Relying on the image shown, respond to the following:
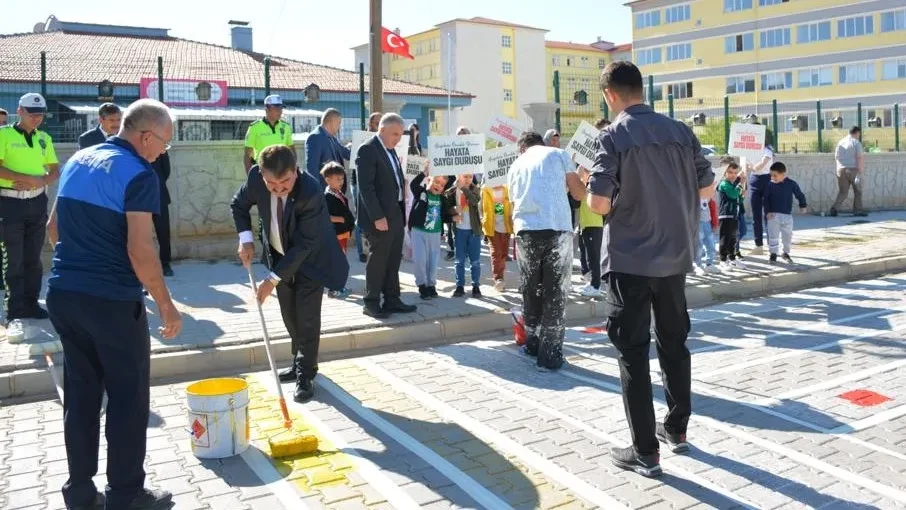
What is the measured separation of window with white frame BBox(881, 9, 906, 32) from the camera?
60594 mm

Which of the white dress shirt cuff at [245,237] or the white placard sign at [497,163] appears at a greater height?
the white placard sign at [497,163]

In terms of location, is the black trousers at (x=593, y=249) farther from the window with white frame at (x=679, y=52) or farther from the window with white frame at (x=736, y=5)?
the window with white frame at (x=679, y=52)

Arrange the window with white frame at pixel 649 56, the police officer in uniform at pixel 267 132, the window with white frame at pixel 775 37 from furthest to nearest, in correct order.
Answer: the window with white frame at pixel 649 56, the window with white frame at pixel 775 37, the police officer in uniform at pixel 267 132

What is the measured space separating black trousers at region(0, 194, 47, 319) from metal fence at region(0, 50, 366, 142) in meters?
4.19

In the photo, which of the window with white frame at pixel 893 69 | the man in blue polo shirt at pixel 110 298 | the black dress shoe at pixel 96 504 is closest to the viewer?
the man in blue polo shirt at pixel 110 298

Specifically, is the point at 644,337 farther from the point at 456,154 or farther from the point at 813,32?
the point at 813,32

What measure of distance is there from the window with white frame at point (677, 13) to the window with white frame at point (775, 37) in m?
7.63

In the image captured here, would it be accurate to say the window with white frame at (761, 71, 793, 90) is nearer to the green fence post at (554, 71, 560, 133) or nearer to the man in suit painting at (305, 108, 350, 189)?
the green fence post at (554, 71, 560, 133)

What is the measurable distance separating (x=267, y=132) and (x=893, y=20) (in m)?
62.6

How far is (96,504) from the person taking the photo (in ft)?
13.8

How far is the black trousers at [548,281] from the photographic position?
22.7 ft

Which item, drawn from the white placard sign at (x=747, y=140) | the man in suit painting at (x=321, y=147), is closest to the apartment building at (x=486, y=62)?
the white placard sign at (x=747, y=140)

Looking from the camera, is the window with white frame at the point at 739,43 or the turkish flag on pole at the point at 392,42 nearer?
the turkish flag on pole at the point at 392,42

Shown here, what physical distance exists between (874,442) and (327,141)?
729 cm
